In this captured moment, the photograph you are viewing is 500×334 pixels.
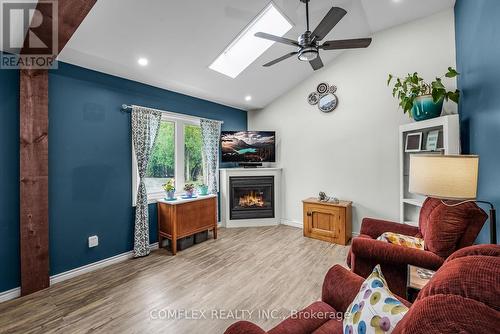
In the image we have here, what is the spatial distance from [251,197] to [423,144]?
9.88ft

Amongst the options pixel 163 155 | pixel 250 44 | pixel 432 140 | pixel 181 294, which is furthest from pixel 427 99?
pixel 163 155

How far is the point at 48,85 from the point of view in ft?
8.32

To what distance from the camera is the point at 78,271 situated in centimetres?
276

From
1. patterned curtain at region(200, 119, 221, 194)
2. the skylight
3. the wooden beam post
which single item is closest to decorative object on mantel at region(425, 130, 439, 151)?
the skylight

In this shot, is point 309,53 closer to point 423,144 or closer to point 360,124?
point 423,144

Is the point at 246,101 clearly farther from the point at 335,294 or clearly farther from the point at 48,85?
the point at 335,294

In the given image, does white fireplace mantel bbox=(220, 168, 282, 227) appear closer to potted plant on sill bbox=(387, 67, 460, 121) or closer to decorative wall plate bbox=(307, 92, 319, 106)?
decorative wall plate bbox=(307, 92, 319, 106)

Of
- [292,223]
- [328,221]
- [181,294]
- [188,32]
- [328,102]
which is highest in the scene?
[188,32]

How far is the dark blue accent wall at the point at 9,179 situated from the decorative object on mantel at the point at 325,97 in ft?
13.5

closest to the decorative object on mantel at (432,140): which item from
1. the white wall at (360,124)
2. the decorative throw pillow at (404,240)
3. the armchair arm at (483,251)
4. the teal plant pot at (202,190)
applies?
the white wall at (360,124)

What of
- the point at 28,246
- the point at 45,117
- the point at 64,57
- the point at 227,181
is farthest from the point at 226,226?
the point at 64,57

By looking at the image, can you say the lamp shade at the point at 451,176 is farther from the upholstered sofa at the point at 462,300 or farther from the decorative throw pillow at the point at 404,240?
the decorative throw pillow at the point at 404,240

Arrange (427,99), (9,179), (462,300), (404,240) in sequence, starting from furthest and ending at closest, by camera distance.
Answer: (427,99), (9,179), (404,240), (462,300)

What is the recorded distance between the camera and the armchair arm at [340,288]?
4.13 ft
